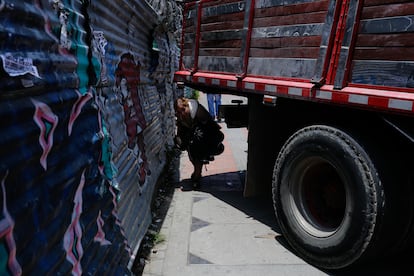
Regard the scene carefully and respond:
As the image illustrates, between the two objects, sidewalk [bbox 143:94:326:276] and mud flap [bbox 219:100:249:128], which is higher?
mud flap [bbox 219:100:249:128]

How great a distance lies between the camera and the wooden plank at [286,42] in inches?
141

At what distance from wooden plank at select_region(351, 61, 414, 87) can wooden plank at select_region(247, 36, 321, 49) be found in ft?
1.72

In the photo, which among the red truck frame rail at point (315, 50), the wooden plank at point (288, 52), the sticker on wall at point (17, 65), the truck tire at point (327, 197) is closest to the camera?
the sticker on wall at point (17, 65)

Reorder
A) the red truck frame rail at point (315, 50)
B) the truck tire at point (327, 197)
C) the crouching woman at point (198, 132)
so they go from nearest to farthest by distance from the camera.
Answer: the red truck frame rail at point (315, 50) → the truck tire at point (327, 197) → the crouching woman at point (198, 132)

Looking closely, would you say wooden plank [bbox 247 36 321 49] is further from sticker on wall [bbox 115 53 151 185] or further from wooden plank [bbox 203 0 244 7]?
sticker on wall [bbox 115 53 151 185]

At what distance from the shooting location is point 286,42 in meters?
3.90

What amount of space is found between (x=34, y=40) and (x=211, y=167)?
233 inches

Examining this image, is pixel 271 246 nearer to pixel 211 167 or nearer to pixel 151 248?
pixel 151 248

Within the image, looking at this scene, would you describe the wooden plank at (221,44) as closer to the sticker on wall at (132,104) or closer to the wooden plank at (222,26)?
the wooden plank at (222,26)

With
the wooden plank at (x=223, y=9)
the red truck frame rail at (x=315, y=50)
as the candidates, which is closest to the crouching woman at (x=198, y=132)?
the red truck frame rail at (x=315, y=50)

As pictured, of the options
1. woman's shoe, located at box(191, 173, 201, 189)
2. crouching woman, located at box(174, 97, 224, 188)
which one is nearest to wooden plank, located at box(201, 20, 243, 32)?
crouching woman, located at box(174, 97, 224, 188)

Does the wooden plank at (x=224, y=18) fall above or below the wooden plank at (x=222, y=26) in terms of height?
above

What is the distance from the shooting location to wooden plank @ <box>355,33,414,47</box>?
9.05 feet

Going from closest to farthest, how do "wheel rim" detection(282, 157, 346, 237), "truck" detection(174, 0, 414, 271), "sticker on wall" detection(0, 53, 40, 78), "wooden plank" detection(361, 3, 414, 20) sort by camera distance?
"sticker on wall" detection(0, 53, 40, 78)
"wooden plank" detection(361, 3, 414, 20)
"truck" detection(174, 0, 414, 271)
"wheel rim" detection(282, 157, 346, 237)
